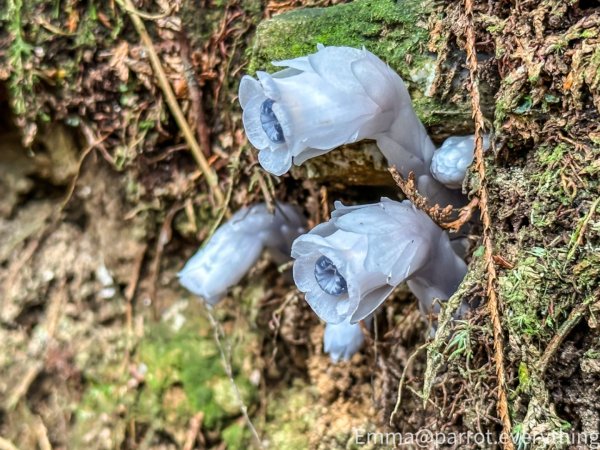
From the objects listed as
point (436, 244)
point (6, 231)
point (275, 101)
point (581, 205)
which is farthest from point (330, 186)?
point (6, 231)

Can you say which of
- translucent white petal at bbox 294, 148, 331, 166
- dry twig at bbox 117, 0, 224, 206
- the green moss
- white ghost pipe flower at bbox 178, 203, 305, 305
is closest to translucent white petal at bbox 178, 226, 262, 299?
white ghost pipe flower at bbox 178, 203, 305, 305

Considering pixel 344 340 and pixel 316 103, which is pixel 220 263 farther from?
pixel 316 103

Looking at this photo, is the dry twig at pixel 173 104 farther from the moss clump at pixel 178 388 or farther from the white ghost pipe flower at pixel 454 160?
the white ghost pipe flower at pixel 454 160

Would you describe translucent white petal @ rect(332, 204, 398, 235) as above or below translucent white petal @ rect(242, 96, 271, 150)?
below

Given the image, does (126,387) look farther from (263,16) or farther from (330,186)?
(263,16)

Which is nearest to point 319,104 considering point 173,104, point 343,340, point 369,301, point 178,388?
point 369,301

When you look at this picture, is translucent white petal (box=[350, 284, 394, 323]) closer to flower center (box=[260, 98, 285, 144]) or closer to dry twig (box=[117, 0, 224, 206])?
flower center (box=[260, 98, 285, 144])

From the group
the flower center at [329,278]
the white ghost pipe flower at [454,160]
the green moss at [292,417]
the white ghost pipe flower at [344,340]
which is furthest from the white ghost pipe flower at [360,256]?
the green moss at [292,417]
